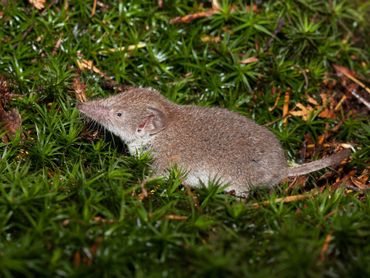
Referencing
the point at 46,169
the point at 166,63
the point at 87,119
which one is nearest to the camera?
the point at 46,169

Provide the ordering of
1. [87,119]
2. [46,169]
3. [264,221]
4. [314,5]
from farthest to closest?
[314,5] < [87,119] < [46,169] < [264,221]

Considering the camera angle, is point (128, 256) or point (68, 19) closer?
point (128, 256)

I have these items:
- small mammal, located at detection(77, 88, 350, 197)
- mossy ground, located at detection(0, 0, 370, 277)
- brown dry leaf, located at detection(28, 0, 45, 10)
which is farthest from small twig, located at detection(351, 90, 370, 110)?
brown dry leaf, located at detection(28, 0, 45, 10)

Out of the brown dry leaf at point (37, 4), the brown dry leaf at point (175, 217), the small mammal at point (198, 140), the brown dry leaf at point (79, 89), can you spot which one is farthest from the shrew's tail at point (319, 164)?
the brown dry leaf at point (37, 4)

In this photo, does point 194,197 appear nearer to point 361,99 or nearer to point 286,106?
point 286,106

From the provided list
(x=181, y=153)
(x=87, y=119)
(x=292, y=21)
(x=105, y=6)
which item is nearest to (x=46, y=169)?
(x=87, y=119)

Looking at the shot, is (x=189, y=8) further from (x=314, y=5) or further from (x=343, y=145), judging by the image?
(x=343, y=145)

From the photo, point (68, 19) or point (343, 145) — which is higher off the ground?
point (68, 19)
